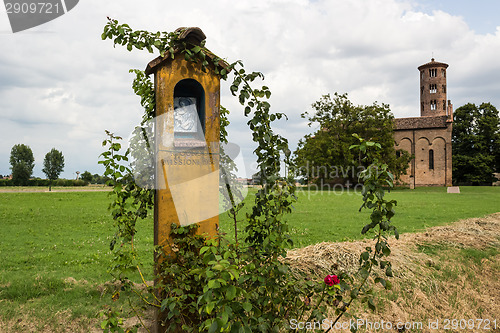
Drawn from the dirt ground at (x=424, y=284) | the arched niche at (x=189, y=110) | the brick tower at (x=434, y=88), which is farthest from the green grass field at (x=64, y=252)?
the brick tower at (x=434, y=88)

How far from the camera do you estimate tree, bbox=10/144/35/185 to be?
2481 inches

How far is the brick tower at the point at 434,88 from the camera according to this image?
6525 centimetres

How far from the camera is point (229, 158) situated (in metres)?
3.85

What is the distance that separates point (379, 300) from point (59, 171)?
75962 mm

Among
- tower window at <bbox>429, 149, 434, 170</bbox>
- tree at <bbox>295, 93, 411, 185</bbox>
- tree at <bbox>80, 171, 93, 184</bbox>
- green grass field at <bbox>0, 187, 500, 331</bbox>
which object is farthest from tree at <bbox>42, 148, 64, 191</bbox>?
tower window at <bbox>429, 149, 434, 170</bbox>

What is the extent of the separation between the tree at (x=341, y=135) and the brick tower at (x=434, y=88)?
26.5 metres

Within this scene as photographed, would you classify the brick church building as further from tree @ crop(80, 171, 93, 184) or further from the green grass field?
tree @ crop(80, 171, 93, 184)

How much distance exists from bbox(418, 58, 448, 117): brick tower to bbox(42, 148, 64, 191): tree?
70.4 meters

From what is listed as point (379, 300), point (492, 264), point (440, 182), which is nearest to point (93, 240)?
point (379, 300)

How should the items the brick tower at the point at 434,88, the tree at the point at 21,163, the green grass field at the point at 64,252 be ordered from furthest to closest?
the brick tower at the point at 434,88
the tree at the point at 21,163
the green grass field at the point at 64,252

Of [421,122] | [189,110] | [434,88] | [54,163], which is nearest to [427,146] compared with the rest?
[421,122]

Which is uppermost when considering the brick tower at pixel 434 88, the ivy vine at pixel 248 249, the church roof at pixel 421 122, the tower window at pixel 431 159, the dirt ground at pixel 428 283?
the brick tower at pixel 434 88

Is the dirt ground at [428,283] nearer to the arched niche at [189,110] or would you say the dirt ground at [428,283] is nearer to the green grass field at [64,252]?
the green grass field at [64,252]

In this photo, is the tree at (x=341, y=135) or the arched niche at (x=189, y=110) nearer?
the arched niche at (x=189, y=110)
